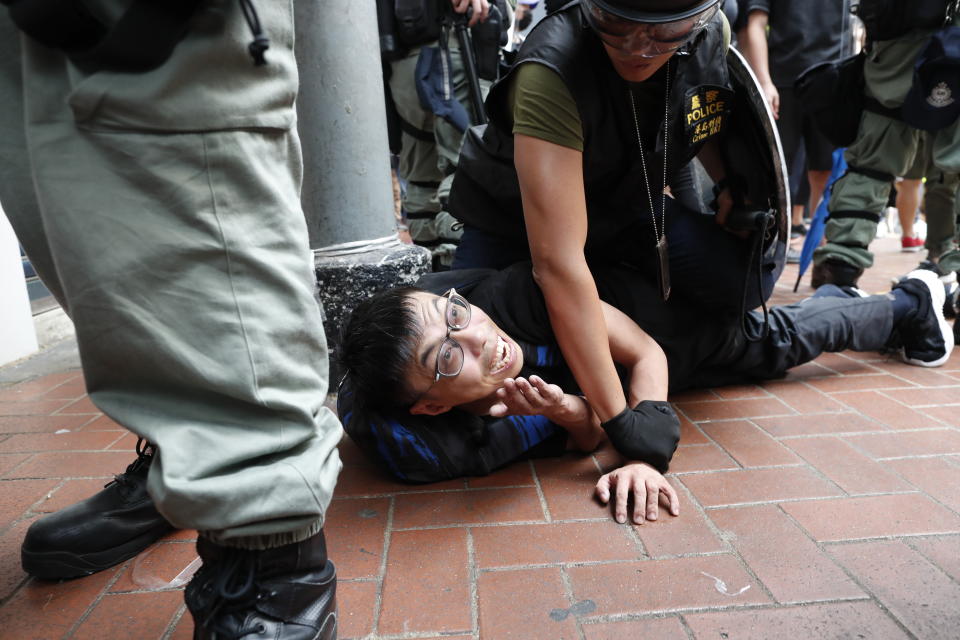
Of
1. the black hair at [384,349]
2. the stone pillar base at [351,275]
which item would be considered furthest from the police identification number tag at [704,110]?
the stone pillar base at [351,275]

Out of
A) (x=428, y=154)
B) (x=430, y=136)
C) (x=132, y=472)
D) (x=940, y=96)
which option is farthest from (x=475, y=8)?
(x=132, y=472)

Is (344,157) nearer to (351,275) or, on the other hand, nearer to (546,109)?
(351,275)

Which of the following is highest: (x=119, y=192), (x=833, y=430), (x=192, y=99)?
(x=192, y=99)

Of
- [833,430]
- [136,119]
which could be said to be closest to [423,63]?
[833,430]

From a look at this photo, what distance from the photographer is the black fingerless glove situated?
5.49 feet

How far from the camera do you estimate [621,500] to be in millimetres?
1575

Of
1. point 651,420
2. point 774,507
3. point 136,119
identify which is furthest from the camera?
point 651,420

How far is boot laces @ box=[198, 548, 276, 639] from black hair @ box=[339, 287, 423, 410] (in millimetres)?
681

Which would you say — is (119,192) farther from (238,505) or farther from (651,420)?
(651,420)

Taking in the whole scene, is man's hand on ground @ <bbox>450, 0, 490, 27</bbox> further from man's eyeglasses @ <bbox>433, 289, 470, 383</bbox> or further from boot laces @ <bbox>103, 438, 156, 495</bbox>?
boot laces @ <bbox>103, 438, 156, 495</bbox>

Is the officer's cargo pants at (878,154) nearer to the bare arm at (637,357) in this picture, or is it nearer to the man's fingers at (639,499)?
the bare arm at (637,357)

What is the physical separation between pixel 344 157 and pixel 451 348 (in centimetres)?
104

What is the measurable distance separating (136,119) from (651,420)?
4.30 ft

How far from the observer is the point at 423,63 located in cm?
329
